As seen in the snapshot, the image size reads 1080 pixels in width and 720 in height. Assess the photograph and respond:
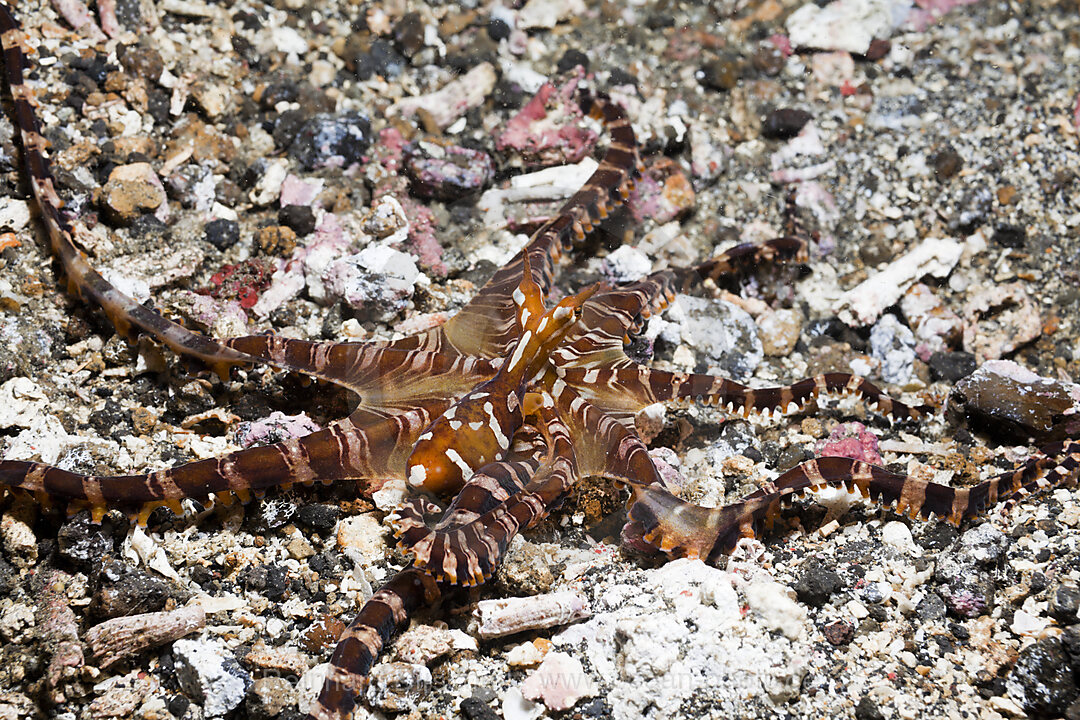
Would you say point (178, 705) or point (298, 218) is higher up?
point (298, 218)

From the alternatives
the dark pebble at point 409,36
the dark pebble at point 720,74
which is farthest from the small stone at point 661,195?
the dark pebble at point 409,36

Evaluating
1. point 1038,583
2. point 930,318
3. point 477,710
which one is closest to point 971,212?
point 930,318

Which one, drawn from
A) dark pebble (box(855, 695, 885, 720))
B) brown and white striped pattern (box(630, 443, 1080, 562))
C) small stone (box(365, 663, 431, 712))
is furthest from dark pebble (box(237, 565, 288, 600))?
dark pebble (box(855, 695, 885, 720))

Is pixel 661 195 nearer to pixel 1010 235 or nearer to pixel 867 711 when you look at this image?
pixel 1010 235

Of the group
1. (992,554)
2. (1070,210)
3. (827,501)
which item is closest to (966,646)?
(992,554)

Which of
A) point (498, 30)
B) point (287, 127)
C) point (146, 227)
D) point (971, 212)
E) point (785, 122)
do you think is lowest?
point (971, 212)

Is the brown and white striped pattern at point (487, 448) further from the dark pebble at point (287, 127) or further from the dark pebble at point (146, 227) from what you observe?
the dark pebble at point (287, 127)
